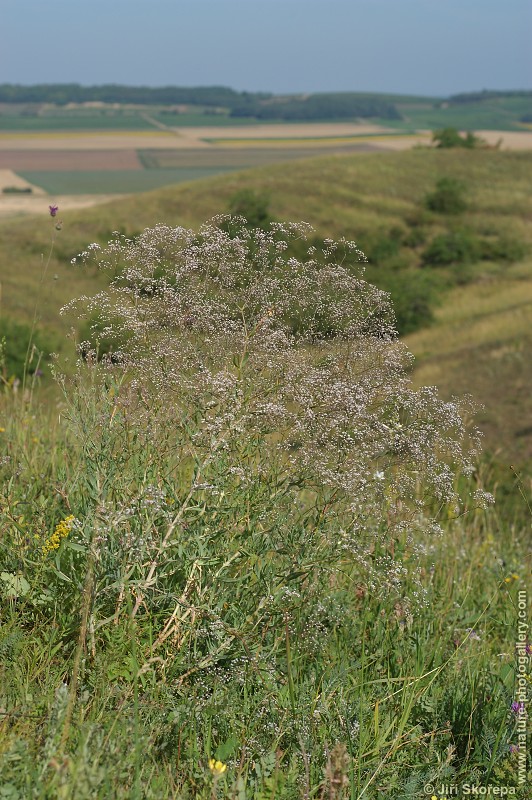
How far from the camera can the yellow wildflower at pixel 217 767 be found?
6.78 feet

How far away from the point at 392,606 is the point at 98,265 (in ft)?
5.16

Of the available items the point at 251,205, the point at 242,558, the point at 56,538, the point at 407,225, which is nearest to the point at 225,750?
the point at 242,558

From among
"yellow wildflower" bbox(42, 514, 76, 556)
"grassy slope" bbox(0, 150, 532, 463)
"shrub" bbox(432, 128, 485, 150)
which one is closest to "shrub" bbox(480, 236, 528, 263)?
"grassy slope" bbox(0, 150, 532, 463)

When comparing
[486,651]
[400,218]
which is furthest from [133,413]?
[400,218]

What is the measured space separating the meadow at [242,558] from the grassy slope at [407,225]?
20.9m

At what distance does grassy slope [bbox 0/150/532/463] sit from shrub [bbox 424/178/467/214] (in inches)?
50.2

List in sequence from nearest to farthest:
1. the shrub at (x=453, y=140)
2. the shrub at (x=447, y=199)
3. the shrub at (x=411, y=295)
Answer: the shrub at (x=411, y=295) < the shrub at (x=447, y=199) < the shrub at (x=453, y=140)

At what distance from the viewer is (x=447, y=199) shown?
7331 centimetres

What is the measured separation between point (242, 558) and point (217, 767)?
0.68 metres

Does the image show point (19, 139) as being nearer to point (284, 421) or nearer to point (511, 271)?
point (511, 271)

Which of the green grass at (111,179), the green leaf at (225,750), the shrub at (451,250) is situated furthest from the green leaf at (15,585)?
the green grass at (111,179)

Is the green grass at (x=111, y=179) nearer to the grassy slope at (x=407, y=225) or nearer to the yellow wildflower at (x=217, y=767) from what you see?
the grassy slope at (x=407, y=225)

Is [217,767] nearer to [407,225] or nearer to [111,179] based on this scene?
[407,225]

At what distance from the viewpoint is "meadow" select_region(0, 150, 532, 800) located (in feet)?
7.73
